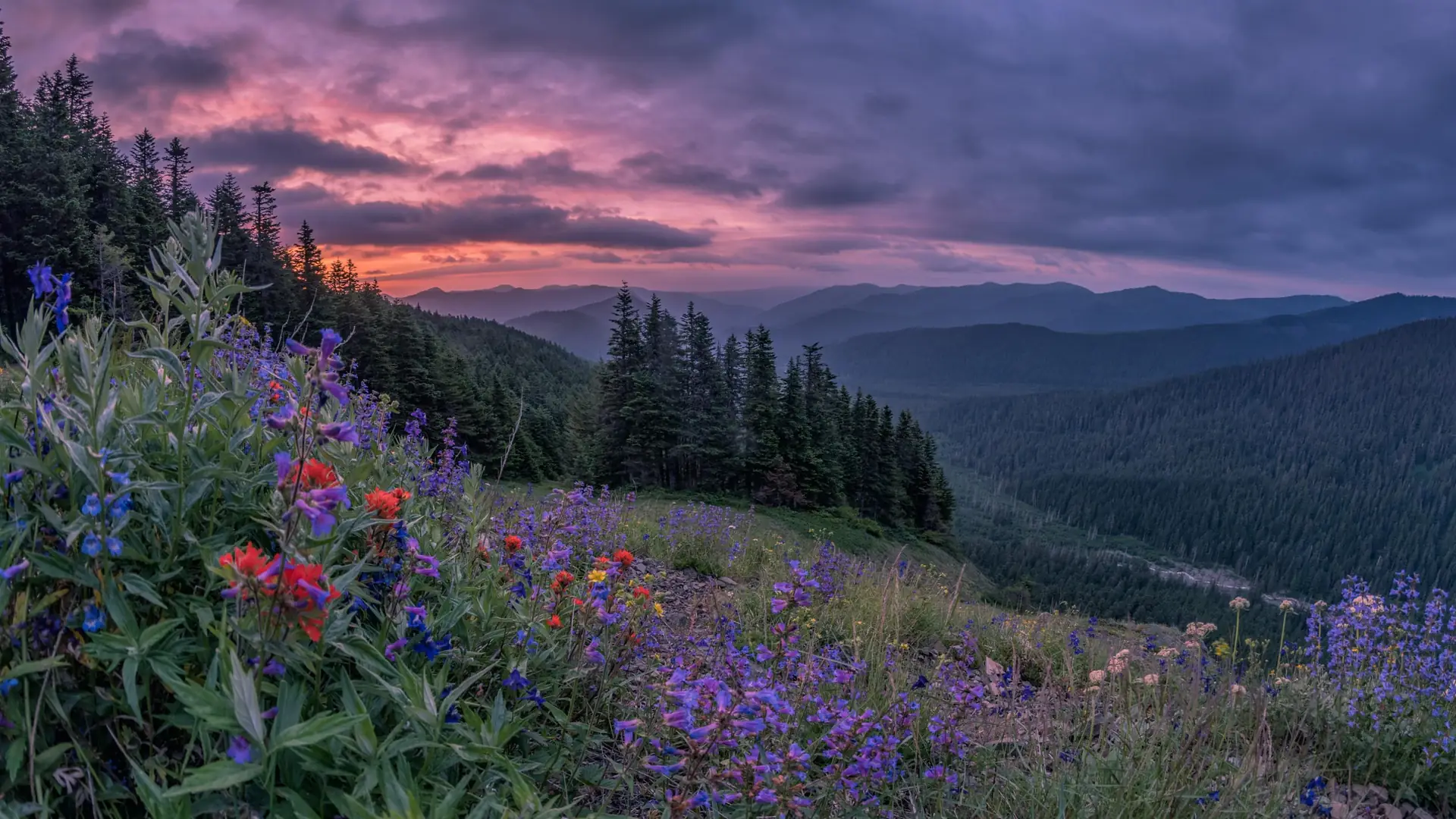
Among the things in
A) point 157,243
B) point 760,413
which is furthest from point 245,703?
point 760,413

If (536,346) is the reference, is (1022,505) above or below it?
below

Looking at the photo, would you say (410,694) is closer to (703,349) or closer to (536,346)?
(703,349)

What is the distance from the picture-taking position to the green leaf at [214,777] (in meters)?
1.14

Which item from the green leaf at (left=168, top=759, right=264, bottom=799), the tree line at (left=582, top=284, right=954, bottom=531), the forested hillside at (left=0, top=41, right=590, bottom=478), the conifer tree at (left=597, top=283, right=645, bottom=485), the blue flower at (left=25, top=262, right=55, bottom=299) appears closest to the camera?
the green leaf at (left=168, top=759, right=264, bottom=799)

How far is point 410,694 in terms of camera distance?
1564 millimetres

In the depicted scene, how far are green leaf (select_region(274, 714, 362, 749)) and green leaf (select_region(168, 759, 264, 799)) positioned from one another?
0.06 meters

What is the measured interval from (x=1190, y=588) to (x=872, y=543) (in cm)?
10044

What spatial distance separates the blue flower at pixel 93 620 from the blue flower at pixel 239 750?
0.48 metres

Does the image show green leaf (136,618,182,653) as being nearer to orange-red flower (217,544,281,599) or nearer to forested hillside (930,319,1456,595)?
orange-red flower (217,544,281,599)

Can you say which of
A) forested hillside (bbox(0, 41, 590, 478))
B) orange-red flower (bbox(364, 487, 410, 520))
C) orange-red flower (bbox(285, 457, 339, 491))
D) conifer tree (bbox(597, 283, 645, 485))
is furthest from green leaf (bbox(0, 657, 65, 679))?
conifer tree (bbox(597, 283, 645, 485))

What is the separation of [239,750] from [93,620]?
54cm

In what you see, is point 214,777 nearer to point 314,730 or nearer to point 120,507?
point 314,730

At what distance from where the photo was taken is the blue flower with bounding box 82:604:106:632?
1413mm

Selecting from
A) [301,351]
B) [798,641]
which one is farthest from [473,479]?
[798,641]
